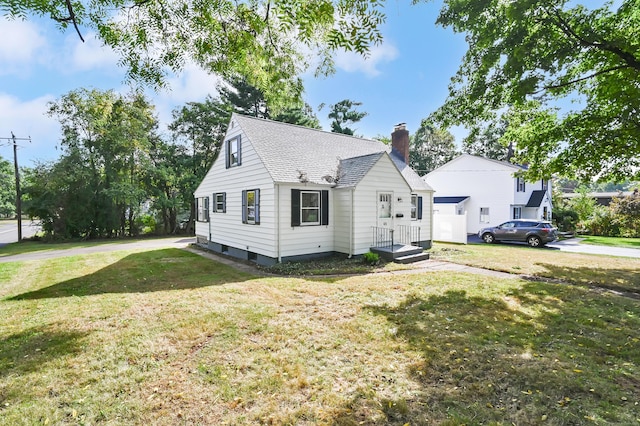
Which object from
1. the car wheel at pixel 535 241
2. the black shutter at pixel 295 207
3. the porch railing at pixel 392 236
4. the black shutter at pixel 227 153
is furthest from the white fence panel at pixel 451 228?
the black shutter at pixel 227 153

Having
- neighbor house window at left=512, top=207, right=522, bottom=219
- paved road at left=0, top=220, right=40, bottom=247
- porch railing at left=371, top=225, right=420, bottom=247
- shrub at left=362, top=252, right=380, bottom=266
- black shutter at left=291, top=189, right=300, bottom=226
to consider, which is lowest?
paved road at left=0, top=220, right=40, bottom=247

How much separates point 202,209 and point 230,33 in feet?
38.9

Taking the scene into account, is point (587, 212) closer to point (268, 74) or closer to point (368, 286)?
point (368, 286)

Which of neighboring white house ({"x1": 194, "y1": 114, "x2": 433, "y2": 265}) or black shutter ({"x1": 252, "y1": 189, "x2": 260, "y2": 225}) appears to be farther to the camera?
black shutter ({"x1": 252, "y1": 189, "x2": 260, "y2": 225})

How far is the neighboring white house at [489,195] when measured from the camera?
22.5m

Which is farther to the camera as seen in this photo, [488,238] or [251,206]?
[488,238]

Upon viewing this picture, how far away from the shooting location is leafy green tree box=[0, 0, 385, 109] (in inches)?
176

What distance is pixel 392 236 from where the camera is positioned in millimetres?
11234

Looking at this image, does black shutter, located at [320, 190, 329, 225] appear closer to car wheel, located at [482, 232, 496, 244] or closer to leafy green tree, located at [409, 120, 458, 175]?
car wheel, located at [482, 232, 496, 244]

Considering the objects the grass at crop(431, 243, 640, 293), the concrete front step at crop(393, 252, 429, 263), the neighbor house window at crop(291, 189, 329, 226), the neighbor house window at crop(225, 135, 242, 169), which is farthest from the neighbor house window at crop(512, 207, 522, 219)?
the neighbor house window at crop(225, 135, 242, 169)

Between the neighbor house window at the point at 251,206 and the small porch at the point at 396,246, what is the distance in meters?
4.53

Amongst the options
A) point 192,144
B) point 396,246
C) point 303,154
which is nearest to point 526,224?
point 396,246

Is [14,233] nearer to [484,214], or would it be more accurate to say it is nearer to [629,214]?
[484,214]

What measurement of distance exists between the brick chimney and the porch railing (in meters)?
5.24
